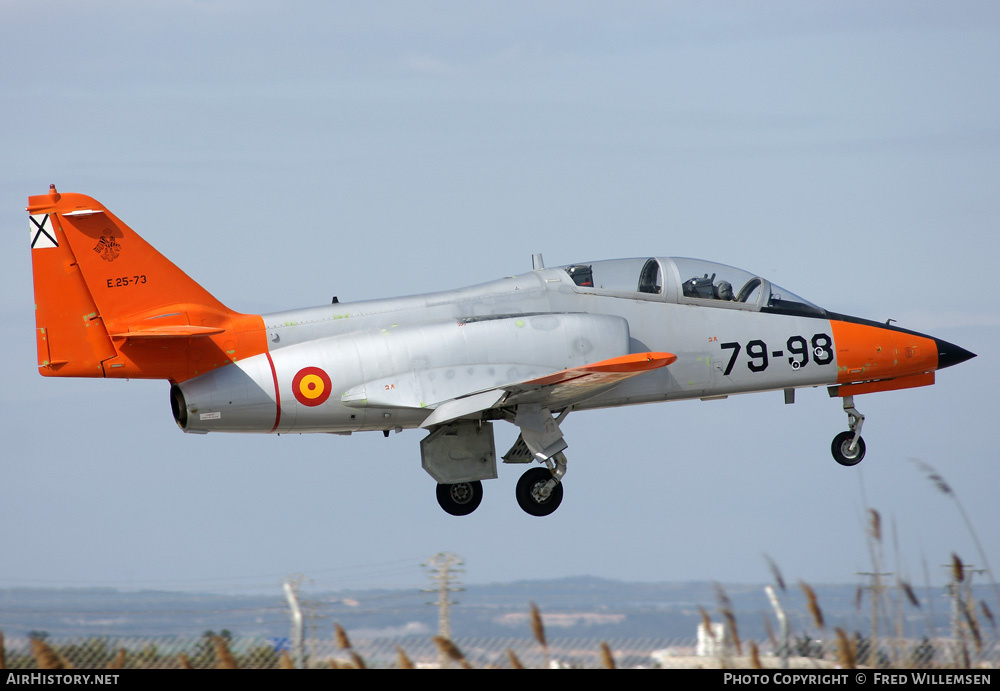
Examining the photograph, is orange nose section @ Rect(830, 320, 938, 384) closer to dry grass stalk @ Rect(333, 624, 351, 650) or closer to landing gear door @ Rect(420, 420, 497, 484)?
landing gear door @ Rect(420, 420, 497, 484)

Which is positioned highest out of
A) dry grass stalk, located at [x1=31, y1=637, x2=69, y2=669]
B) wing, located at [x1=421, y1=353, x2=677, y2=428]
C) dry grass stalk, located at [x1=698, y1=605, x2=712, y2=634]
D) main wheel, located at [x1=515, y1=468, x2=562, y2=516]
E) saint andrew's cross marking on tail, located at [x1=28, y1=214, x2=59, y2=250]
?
saint andrew's cross marking on tail, located at [x1=28, y1=214, x2=59, y2=250]

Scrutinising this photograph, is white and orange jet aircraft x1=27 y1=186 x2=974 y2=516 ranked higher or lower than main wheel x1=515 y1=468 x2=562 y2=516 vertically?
higher

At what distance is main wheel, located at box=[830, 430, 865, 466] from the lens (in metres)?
18.1

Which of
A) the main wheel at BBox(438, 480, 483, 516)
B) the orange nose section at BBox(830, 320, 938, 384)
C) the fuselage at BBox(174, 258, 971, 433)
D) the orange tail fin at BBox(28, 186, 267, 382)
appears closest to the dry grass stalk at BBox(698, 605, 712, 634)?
the fuselage at BBox(174, 258, 971, 433)

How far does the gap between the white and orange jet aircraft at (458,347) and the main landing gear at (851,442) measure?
0.69 metres

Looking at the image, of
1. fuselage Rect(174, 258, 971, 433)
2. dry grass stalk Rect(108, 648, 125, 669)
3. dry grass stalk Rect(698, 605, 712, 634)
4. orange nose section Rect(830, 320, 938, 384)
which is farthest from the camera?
orange nose section Rect(830, 320, 938, 384)

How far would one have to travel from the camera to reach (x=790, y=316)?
1695 cm

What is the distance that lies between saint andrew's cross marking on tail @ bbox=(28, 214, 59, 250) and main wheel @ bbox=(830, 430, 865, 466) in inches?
471

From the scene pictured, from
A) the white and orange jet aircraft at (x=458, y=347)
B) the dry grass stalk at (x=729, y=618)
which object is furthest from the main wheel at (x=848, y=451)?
the dry grass stalk at (x=729, y=618)

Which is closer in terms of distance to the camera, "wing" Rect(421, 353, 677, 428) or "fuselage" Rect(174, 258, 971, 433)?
"wing" Rect(421, 353, 677, 428)

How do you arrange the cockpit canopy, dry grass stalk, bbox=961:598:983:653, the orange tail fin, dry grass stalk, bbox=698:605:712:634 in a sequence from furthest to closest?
the cockpit canopy → the orange tail fin → dry grass stalk, bbox=698:605:712:634 → dry grass stalk, bbox=961:598:983:653
